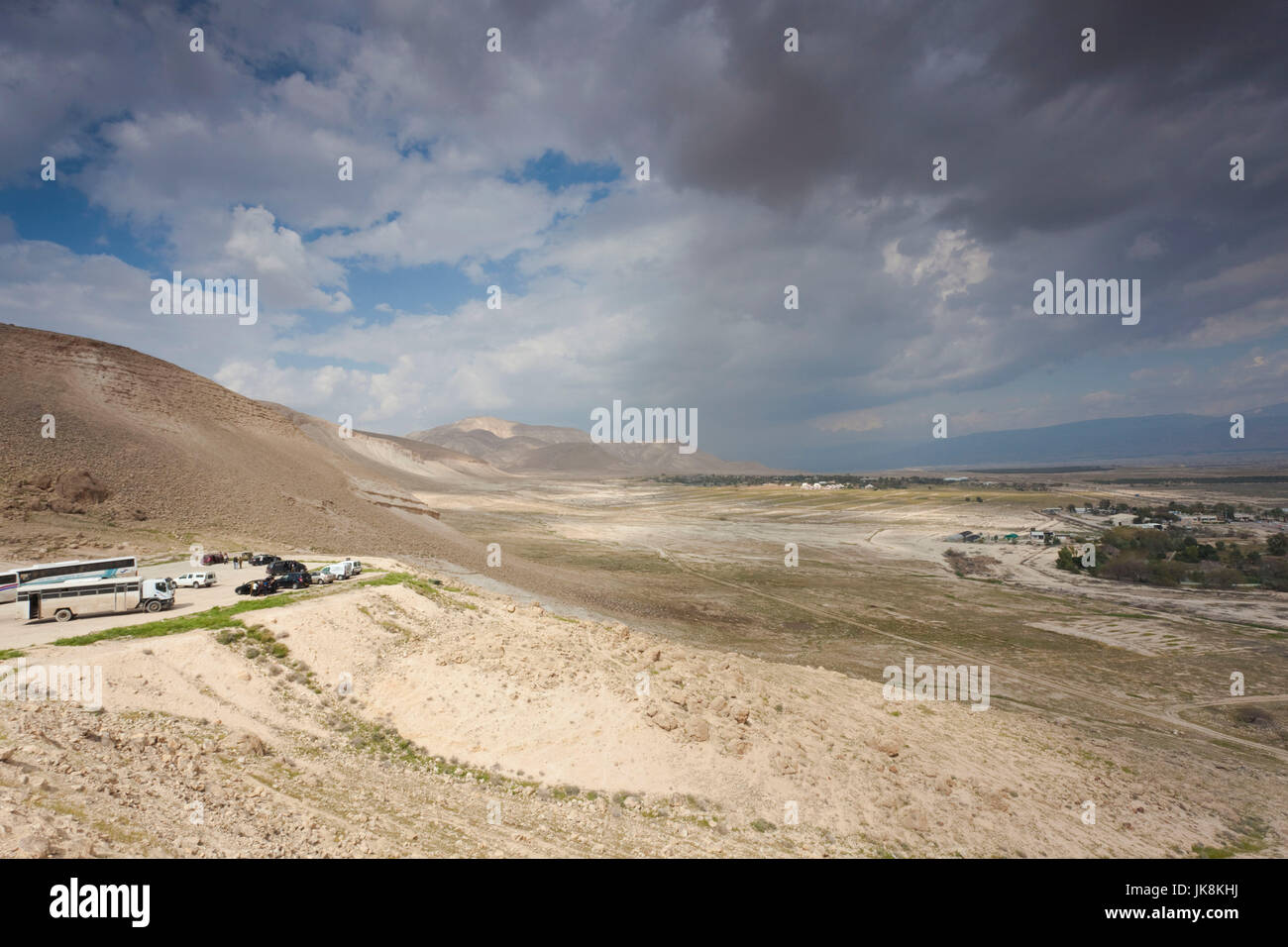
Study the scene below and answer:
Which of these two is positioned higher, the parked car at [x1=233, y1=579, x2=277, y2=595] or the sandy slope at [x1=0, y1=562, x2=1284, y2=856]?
the parked car at [x1=233, y1=579, x2=277, y2=595]

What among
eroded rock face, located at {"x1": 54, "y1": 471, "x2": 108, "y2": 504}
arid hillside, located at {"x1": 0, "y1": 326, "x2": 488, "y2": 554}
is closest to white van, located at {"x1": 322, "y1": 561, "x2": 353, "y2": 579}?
arid hillside, located at {"x1": 0, "y1": 326, "x2": 488, "y2": 554}

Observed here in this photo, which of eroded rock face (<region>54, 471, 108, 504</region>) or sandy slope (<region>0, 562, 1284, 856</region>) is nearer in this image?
sandy slope (<region>0, 562, 1284, 856</region>)

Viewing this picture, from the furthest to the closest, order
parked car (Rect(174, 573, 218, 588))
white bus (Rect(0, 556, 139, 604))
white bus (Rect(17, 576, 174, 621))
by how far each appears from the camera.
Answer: parked car (Rect(174, 573, 218, 588)), white bus (Rect(0, 556, 139, 604)), white bus (Rect(17, 576, 174, 621))

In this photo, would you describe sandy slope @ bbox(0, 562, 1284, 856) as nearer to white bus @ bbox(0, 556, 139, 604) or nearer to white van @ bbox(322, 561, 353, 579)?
white van @ bbox(322, 561, 353, 579)

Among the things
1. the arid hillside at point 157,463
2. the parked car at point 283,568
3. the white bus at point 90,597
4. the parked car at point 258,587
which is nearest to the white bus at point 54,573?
the white bus at point 90,597

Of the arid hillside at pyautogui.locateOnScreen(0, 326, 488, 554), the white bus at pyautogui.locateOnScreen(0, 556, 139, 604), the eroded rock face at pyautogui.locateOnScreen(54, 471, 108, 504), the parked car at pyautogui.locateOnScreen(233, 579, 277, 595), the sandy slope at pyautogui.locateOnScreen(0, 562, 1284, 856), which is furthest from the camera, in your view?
the arid hillside at pyautogui.locateOnScreen(0, 326, 488, 554)
